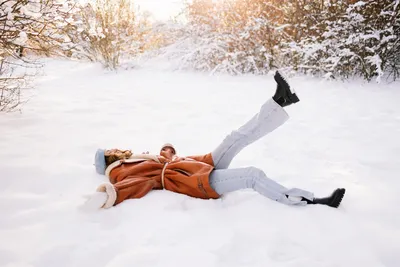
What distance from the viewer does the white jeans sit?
1.94 meters

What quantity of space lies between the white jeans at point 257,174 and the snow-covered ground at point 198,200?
0.08 metres

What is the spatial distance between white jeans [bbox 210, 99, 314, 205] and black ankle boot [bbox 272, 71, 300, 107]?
0.04 metres

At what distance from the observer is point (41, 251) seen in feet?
5.05

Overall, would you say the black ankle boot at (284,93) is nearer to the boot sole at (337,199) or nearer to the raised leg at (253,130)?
the raised leg at (253,130)

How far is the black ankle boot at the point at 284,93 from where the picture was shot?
6.58ft

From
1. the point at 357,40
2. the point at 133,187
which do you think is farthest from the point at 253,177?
the point at 357,40

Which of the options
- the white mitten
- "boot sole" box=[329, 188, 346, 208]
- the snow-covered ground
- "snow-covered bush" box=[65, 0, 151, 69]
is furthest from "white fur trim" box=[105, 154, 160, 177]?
"snow-covered bush" box=[65, 0, 151, 69]

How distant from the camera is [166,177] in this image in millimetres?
2166

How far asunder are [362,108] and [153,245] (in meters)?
3.41

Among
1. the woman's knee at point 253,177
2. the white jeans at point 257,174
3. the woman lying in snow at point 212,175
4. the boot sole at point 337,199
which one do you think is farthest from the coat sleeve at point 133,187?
the boot sole at point 337,199

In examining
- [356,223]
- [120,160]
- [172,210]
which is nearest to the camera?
[356,223]

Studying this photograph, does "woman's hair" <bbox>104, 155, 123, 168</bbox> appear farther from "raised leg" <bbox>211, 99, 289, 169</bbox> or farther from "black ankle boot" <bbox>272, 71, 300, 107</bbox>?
"black ankle boot" <bbox>272, 71, 300, 107</bbox>

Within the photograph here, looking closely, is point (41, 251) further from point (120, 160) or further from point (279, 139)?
point (279, 139)

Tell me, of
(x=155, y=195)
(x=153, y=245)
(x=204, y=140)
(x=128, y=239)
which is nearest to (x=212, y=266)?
(x=153, y=245)
